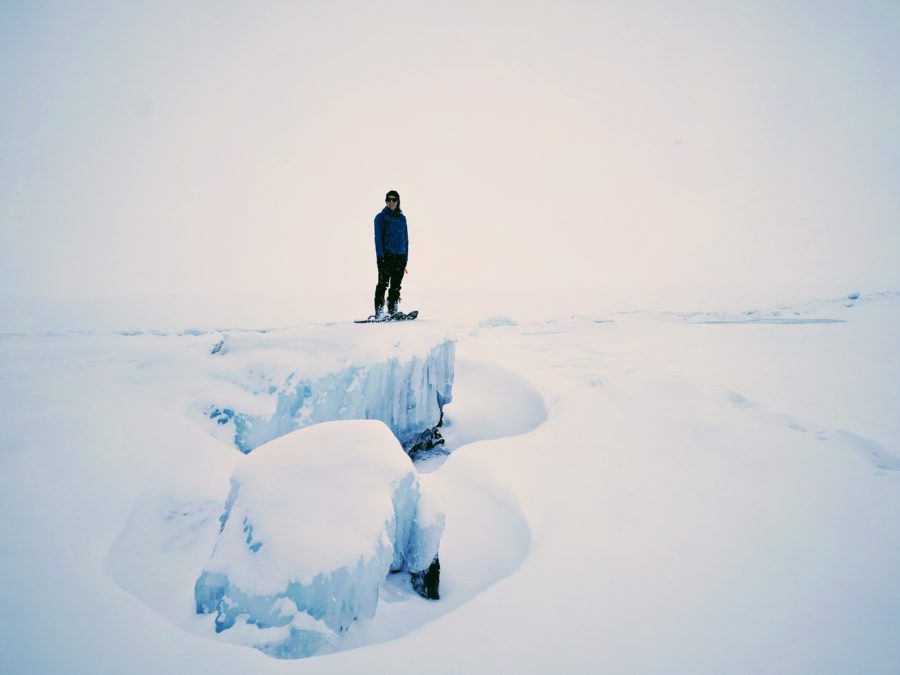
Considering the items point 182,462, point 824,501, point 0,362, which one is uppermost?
point 0,362

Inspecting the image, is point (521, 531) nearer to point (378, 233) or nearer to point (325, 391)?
point (325, 391)

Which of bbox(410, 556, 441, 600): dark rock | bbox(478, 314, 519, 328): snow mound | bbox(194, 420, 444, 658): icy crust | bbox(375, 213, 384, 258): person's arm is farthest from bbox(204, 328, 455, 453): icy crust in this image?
bbox(478, 314, 519, 328): snow mound

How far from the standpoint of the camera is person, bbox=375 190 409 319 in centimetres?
687

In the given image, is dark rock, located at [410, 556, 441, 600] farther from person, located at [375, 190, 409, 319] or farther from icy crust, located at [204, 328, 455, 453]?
person, located at [375, 190, 409, 319]

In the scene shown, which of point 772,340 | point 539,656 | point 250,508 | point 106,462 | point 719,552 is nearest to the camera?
point 539,656

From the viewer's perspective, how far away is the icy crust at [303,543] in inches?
93.6

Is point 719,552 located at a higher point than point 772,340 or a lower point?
lower

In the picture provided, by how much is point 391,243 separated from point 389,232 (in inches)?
8.0

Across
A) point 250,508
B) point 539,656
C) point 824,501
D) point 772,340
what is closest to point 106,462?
point 250,508

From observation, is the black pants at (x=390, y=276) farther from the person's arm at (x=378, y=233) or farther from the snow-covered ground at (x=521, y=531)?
the snow-covered ground at (x=521, y=531)

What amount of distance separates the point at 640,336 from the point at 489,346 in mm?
6584

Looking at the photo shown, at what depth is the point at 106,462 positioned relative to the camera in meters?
3.16

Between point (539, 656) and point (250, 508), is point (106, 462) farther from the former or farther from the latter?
point (539, 656)

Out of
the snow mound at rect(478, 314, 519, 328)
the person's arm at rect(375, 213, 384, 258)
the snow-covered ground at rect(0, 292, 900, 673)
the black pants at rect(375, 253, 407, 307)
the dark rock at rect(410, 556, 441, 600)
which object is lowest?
the dark rock at rect(410, 556, 441, 600)
